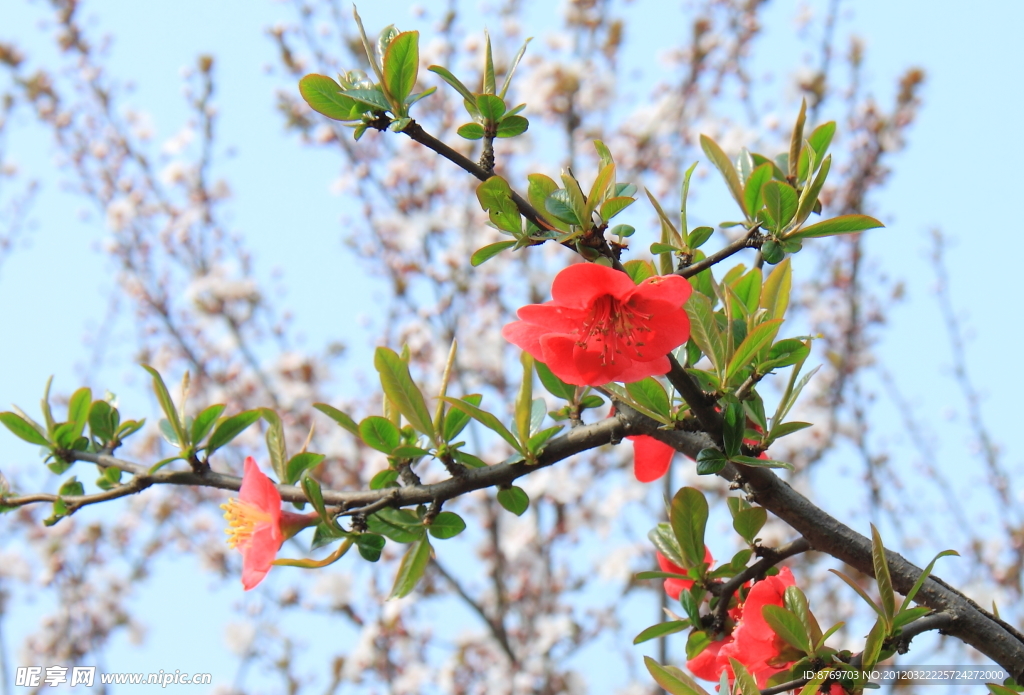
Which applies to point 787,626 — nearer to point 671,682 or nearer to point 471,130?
point 671,682

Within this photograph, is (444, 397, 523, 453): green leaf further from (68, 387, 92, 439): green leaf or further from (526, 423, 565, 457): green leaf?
(68, 387, 92, 439): green leaf

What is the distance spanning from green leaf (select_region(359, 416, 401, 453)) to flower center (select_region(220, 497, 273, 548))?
6.6 inches

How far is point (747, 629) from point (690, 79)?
4026 mm

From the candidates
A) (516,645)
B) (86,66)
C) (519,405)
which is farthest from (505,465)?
(86,66)

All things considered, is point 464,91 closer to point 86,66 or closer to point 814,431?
point 814,431

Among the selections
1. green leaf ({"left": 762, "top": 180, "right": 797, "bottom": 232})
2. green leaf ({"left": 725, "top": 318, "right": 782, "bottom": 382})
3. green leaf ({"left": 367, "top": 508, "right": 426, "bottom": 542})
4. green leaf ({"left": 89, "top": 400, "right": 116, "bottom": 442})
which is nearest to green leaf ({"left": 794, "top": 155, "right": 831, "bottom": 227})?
green leaf ({"left": 762, "top": 180, "right": 797, "bottom": 232})

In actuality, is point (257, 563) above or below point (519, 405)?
below

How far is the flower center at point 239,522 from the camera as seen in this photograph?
0.97 m

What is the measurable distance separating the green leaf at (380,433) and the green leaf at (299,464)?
0.39 ft

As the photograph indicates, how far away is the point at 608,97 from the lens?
446 cm

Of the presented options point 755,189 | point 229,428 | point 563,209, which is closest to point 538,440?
point 563,209

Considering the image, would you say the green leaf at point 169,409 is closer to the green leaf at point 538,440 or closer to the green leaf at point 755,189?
the green leaf at point 538,440

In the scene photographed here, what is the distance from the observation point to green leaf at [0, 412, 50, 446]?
112 centimetres

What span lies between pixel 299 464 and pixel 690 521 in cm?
52
